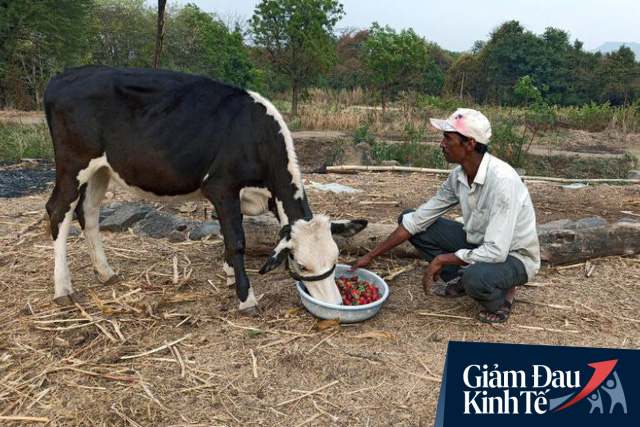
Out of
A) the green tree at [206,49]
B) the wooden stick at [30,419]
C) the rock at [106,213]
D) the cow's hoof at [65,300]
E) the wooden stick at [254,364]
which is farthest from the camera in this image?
the green tree at [206,49]

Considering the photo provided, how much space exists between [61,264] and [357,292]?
2.39 metres

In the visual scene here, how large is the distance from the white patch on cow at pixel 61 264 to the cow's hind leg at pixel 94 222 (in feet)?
0.82

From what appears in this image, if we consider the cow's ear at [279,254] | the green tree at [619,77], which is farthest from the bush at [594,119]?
the cow's ear at [279,254]

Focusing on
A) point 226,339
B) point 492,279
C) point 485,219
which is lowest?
point 226,339

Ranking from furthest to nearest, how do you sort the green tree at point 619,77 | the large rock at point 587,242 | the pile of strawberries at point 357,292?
Answer: the green tree at point 619,77, the large rock at point 587,242, the pile of strawberries at point 357,292

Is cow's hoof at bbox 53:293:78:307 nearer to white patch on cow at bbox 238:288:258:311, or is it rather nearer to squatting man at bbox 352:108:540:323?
white patch on cow at bbox 238:288:258:311

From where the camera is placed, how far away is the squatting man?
3395 millimetres

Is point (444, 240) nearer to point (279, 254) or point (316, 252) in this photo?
point (316, 252)

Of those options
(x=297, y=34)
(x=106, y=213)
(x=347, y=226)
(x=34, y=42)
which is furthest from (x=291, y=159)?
(x=34, y=42)

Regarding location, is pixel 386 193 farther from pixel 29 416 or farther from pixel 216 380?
pixel 29 416

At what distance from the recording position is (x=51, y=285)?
4371 mm

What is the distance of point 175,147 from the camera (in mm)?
3906

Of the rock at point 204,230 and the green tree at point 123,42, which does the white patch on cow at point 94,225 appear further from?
the green tree at point 123,42

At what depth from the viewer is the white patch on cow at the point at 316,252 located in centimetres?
353
